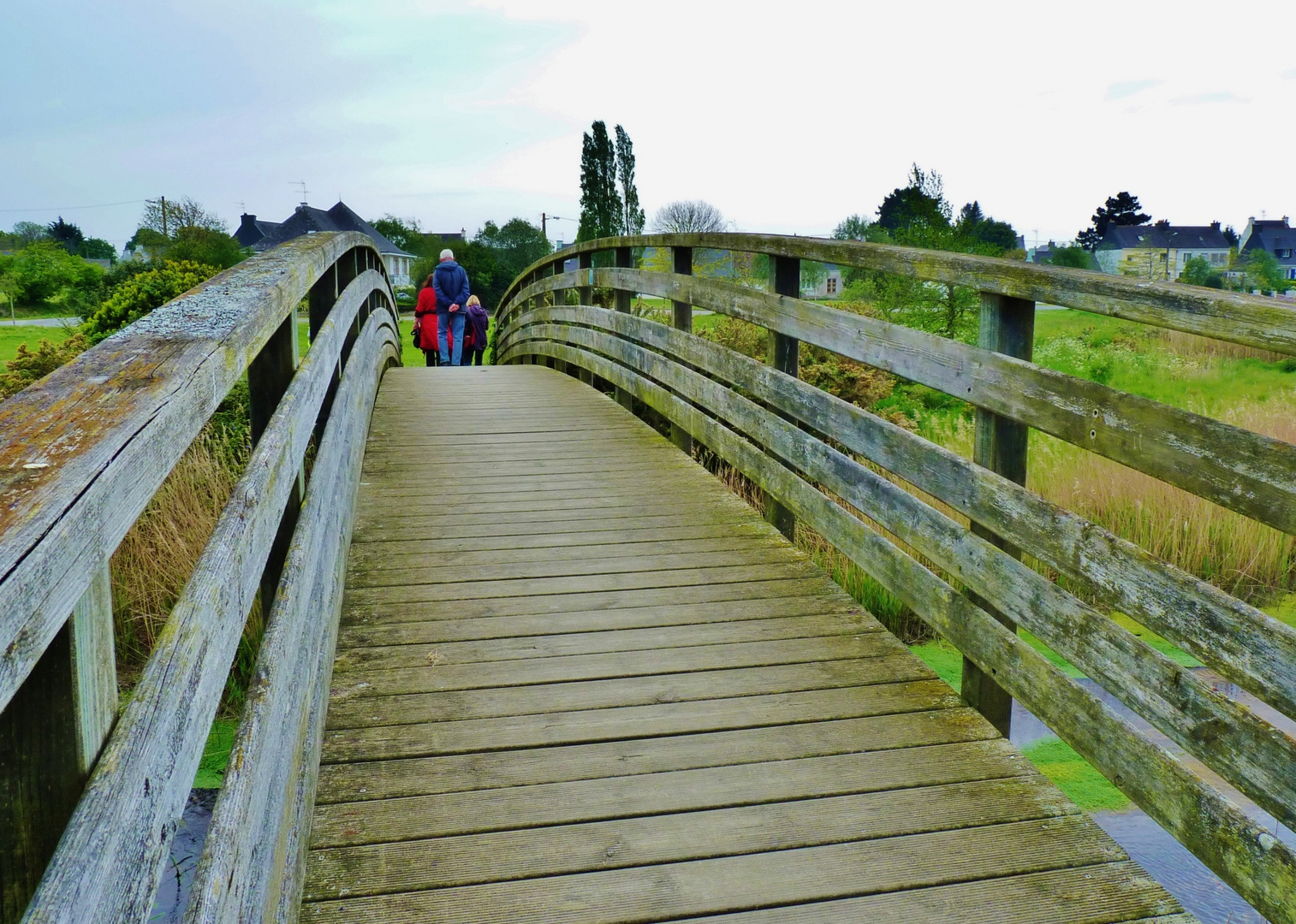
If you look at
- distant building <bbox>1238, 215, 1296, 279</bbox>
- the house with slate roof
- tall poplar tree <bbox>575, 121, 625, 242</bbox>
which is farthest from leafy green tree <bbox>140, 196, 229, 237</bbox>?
distant building <bbox>1238, 215, 1296, 279</bbox>

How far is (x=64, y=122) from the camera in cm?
16338

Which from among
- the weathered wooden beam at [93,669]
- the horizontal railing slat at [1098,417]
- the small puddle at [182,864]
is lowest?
the small puddle at [182,864]

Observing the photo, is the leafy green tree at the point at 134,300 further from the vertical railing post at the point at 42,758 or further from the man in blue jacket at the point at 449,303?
the vertical railing post at the point at 42,758

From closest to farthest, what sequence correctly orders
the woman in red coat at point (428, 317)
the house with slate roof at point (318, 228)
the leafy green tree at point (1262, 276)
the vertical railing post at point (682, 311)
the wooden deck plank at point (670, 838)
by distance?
the wooden deck plank at point (670, 838) → the vertical railing post at point (682, 311) → the woman in red coat at point (428, 317) → the leafy green tree at point (1262, 276) → the house with slate roof at point (318, 228)

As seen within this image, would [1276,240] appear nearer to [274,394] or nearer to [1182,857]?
[1182,857]

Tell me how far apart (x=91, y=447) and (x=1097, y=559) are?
6.52ft

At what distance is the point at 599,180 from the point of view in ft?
177

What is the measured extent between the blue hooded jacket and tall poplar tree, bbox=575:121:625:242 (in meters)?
41.5

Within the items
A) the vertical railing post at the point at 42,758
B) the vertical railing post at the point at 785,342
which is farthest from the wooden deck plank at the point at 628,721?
the vertical railing post at the point at 42,758

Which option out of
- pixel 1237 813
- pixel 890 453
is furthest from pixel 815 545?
pixel 1237 813

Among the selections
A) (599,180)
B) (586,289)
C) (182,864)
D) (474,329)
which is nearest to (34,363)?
(474,329)

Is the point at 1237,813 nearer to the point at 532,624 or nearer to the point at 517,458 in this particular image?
the point at 532,624

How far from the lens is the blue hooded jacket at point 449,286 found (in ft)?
40.9

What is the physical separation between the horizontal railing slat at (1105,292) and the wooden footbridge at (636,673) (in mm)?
10
